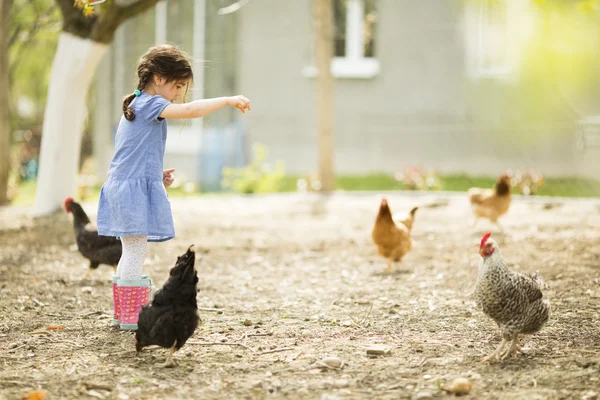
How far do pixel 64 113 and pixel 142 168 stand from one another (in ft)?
18.1

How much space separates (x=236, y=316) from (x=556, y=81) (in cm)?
1278

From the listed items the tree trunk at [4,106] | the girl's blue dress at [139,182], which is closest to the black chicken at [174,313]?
the girl's blue dress at [139,182]

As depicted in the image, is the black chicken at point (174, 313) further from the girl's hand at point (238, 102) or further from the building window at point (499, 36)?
the building window at point (499, 36)

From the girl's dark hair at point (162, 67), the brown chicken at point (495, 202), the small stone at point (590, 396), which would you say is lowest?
Answer: the small stone at point (590, 396)

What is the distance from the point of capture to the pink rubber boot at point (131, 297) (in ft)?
15.9

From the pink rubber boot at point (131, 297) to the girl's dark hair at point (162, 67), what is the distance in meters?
1.00

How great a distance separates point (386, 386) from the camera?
3.89m

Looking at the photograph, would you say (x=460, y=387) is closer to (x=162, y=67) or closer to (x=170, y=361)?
(x=170, y=361)

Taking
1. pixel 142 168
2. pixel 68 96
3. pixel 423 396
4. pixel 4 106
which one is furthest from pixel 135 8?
pixel 423 396

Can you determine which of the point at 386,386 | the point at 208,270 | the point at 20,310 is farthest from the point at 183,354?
the point at 208,270

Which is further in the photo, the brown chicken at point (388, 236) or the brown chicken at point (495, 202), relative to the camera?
the brown chicken at point (495, 202)

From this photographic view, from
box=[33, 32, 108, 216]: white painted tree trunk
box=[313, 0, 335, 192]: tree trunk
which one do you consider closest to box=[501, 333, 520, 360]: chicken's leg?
box=[33, 32, 108, 216]: white painted tree trunk

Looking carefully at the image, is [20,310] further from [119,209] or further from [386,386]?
[386,386]

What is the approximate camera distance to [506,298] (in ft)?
13.9
